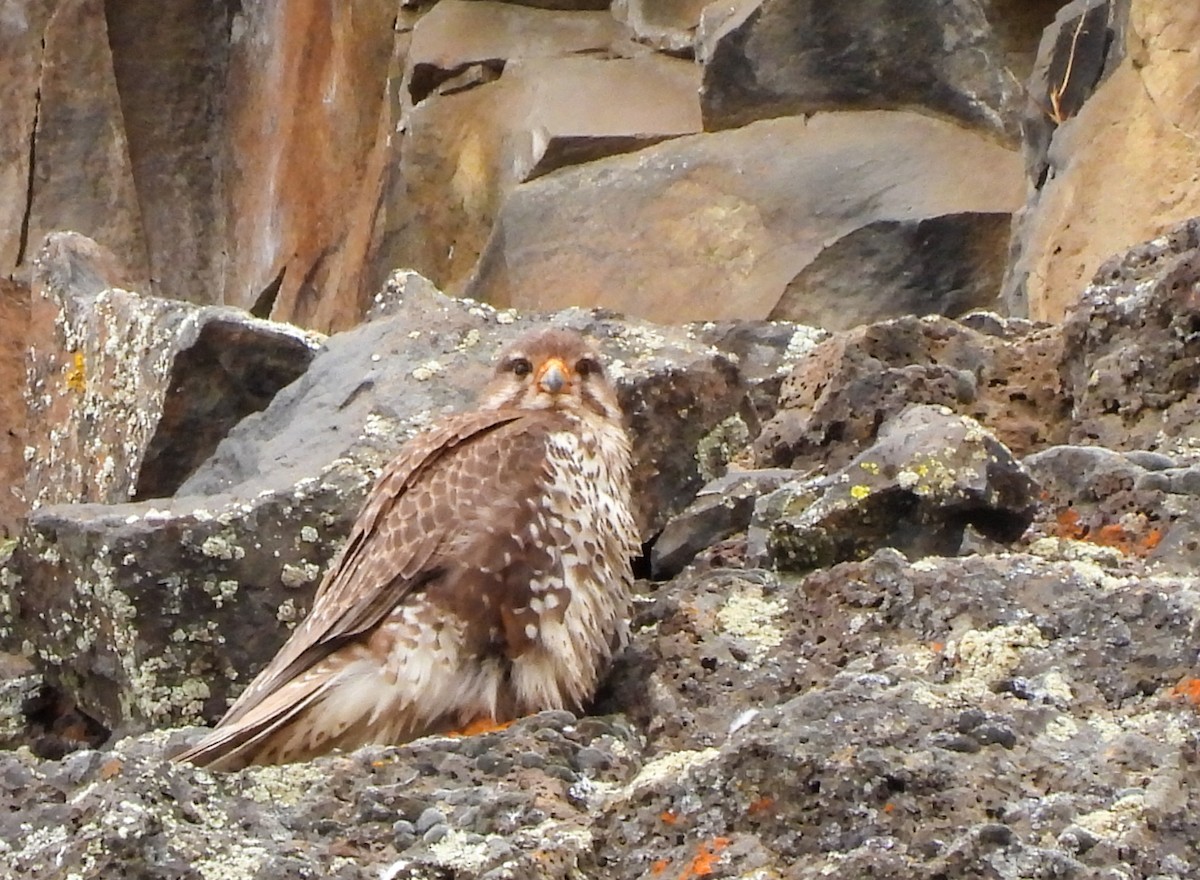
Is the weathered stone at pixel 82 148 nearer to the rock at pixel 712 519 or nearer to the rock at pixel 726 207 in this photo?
the rock at pixel 726 207

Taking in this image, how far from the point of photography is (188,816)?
2.33 metres

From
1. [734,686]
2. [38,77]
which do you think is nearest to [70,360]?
[734,686]

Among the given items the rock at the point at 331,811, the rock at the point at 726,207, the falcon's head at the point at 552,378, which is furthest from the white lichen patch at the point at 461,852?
the rock at the point at 726,207

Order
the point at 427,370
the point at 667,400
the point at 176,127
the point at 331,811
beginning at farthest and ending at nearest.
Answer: the point at 176,127, the point at 427,370, the point at 667,400, the point at 331,811

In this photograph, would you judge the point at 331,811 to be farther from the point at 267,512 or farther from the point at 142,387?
the point at 142,387

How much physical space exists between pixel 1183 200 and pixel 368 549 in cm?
335

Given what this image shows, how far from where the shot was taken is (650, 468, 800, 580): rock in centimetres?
Result: 396

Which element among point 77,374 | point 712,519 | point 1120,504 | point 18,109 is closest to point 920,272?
point 77,374

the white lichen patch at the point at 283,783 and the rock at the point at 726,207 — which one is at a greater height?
the white lichen patch at the point at 283,783

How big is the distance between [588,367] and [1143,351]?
3.65 feet

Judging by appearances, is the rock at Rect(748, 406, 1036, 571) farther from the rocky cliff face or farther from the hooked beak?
the hooked beak

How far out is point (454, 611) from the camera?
3.24 m

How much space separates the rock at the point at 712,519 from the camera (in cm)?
396

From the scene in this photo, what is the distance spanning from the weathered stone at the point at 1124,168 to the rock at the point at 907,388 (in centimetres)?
156
